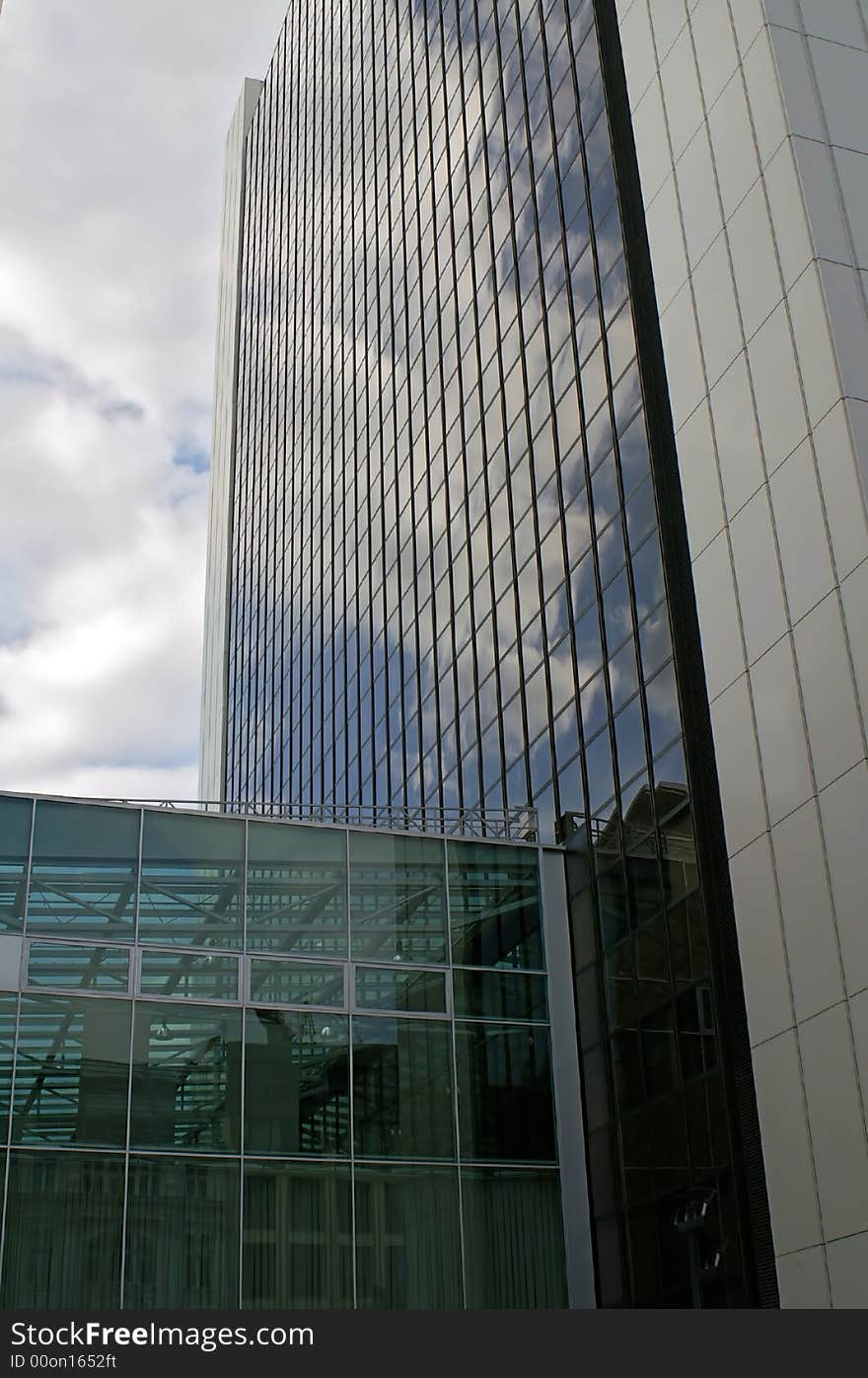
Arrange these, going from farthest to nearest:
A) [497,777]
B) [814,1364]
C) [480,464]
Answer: [480,464] < [497,777] < [814,1364]

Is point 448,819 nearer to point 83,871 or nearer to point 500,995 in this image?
point 500,995

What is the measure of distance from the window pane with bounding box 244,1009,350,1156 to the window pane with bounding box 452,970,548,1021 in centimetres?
223

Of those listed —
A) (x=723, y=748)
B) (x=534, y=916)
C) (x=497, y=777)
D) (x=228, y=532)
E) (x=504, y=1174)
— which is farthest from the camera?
(x=228, y=532)

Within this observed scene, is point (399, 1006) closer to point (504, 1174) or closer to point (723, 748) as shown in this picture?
point (504, 1174)

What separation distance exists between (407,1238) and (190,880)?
6.76 m

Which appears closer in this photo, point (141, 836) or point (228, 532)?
point (141, 836)

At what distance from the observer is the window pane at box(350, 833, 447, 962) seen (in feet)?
84.2

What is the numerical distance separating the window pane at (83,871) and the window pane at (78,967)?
27cm

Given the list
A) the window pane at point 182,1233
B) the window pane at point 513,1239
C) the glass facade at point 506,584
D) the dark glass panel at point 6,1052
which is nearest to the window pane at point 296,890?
the glass facade at point 506,584

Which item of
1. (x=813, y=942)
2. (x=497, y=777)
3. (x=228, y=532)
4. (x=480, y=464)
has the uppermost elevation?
(x=228, y=532)

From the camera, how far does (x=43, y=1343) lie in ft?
57.4

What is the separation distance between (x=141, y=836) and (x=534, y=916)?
714 cm

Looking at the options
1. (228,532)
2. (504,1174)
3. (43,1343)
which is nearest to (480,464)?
(504,1174)

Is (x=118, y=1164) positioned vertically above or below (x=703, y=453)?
below
